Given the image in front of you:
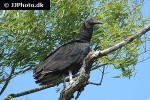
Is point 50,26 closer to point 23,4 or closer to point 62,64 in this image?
point 23,4

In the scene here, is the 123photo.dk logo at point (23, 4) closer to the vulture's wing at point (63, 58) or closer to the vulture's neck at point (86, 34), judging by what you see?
the vulture's neck at point (86, 34)

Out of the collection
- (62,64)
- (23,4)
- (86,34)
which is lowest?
(62,64)

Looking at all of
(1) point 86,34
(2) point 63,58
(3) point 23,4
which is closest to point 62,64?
(2) point 63,58

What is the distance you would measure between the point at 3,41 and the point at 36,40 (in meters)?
0.67

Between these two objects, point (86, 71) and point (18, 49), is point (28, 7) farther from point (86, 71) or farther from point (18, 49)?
point (86, 71)

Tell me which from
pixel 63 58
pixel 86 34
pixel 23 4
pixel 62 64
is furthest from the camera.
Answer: pixel 23 4

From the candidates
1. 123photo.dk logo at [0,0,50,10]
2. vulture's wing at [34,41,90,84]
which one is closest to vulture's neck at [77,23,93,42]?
vulture's wing at [34,41,90,84]

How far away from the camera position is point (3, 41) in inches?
356

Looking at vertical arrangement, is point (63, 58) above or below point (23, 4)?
below

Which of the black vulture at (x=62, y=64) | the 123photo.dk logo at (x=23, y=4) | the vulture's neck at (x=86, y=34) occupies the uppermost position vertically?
the 123photo.dk logo at (x=23, y=4)

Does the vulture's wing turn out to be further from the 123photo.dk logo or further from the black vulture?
the 123photo.dk logo

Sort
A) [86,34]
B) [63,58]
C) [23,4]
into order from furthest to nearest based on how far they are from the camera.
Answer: [23,4] < [86,34] < [63,58]

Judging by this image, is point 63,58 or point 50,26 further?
point 50,26

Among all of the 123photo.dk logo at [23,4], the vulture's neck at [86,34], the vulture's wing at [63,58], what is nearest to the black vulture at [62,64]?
the vulture's wing at [63,58]
